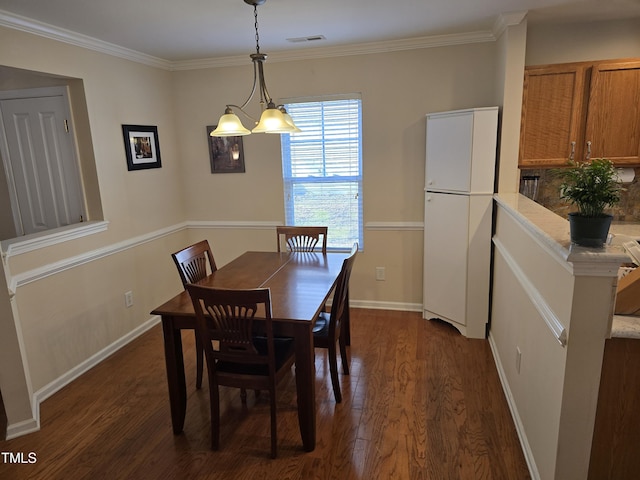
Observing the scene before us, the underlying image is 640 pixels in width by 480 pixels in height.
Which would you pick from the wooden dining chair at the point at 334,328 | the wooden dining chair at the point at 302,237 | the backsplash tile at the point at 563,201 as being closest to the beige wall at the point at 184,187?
the wooden dining chair at the point at 302,237

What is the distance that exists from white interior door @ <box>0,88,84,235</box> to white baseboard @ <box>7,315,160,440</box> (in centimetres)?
108

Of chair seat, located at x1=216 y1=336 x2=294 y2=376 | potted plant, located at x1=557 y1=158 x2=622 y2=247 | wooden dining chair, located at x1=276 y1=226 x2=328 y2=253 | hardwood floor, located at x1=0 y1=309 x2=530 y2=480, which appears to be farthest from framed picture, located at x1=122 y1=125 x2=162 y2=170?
potted plant, located at x1=557 y1=158 x2=622 y2=247

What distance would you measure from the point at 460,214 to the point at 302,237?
1298 millimetres

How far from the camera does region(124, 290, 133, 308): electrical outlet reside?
3539mm

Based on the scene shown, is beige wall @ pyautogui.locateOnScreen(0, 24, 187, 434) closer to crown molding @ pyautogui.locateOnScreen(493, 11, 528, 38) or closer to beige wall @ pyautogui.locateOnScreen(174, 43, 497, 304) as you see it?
beige wall @ pyautogui.locateOnScreen(174, 43, 497, 304)

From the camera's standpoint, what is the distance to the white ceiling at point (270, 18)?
2.49 metres

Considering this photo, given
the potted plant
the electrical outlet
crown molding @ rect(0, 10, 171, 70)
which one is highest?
crown molding @ rect(0, 10, 171, 70)

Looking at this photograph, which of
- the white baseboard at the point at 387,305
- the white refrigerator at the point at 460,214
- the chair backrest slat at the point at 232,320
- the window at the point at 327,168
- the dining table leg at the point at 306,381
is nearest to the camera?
the chair backrest slat at the point at 232,320

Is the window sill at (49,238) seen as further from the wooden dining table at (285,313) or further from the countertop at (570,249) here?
the countertop at (570,249)

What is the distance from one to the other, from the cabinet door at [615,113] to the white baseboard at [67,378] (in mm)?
4015

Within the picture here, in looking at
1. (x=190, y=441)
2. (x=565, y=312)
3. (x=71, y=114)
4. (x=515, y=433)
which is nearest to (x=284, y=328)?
(x=190, y=441)

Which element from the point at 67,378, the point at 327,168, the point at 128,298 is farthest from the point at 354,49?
the point at 67,378

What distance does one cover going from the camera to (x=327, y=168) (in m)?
3.96

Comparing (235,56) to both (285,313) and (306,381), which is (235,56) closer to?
(285,313)
